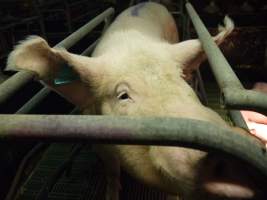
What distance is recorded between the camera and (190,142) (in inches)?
31.1

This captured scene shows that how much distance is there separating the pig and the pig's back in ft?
0.06

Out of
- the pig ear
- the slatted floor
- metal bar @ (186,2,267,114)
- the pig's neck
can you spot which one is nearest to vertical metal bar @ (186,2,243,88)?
metal bar @ (186,2,267,114)

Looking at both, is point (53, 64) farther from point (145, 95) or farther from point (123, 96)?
point (145, 95)

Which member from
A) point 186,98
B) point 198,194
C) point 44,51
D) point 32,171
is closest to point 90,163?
point 32,171

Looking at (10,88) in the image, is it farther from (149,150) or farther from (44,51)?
(149,150)

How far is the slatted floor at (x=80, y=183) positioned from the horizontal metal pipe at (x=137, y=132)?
194 centimetres

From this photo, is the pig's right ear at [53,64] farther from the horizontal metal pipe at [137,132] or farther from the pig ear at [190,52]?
the horizontal metal pipe at [137,132]

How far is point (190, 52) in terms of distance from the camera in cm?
224

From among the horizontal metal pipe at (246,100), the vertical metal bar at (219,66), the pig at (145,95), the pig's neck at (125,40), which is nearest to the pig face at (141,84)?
the pig at (145,95)

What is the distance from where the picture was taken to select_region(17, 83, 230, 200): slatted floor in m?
2.71

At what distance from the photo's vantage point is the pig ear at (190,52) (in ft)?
7.14

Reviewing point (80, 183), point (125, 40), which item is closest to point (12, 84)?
point (125, 40)

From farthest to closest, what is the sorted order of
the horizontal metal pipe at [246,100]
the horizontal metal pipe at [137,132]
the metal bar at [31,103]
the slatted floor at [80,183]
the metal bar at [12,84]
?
the slatted floor at [80,183], the metal bar at [31,103], the metal bar at [12,84], the horizontal metal pipe at [246,100], the horizontal metal pipe at [137,132]

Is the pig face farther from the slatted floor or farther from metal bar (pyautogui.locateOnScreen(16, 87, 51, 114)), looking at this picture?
the slatted floor
